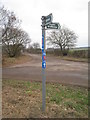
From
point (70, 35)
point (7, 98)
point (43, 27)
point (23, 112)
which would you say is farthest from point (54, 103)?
point (70, 35)

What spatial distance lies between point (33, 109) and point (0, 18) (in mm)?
9285

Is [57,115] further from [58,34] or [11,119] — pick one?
[58,34]

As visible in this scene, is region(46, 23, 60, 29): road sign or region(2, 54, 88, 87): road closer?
region(46, 23, 60, 29): road sign

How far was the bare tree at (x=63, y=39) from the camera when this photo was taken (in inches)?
1239

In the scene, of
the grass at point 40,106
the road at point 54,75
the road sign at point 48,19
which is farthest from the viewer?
the road at point 54,75

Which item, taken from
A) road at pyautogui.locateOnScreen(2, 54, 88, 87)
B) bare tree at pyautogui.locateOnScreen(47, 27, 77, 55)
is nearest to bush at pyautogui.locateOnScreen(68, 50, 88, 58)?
bare tree at pyautogui.locateOnScreen(47, 27, 77, 55)

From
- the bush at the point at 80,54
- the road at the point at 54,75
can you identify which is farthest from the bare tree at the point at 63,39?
the road at the point at 54,75

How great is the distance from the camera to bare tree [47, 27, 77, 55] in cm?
3146

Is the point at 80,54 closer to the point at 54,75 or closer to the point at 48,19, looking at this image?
the point at 54,75

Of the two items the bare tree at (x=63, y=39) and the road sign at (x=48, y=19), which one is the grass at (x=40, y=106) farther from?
the bare tree at (x=63, y=39)

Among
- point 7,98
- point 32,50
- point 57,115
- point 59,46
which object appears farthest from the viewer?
point 32,50

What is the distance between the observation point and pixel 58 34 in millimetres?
33094

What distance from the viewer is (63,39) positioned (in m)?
32.4

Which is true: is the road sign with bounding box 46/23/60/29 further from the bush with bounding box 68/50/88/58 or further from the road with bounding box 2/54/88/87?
the bush with bounding box 68/50/88/58
